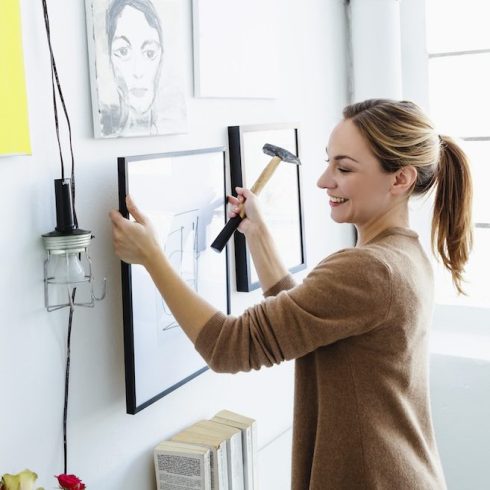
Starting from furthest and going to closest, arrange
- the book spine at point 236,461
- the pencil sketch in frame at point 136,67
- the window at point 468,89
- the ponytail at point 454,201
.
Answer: the window at point 468,89
the book spine at point 236,461
the ponytail at point 454,201
the pencil sketch in frame at point 136,67

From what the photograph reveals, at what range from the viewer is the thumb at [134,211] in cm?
124

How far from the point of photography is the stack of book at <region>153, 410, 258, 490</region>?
1.39 meters

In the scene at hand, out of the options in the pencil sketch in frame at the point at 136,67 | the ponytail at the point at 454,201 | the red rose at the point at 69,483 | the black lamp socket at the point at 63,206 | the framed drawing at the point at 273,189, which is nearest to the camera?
the red rose at the point at 69,483

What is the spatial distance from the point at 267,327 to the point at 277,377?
0.78 meters

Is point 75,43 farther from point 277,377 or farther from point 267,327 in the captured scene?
point 277,377

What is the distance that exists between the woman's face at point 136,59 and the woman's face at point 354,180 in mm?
339

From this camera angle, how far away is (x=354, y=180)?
1.25 m

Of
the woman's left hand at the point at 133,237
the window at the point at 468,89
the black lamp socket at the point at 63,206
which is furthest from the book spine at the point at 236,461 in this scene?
the window at the point at 468,89

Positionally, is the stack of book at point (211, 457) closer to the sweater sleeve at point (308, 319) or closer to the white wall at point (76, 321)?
the white wall at point (76, 321)

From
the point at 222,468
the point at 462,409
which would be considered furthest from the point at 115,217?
the point at 462,409

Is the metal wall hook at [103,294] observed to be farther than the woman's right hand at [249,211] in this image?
No

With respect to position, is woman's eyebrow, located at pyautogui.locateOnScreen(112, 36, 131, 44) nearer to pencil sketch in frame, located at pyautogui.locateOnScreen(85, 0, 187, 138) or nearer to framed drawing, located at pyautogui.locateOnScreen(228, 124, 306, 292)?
pencil sketch in frame, located at pyautogui.locateOnScreen(85, 0, 187, 138)

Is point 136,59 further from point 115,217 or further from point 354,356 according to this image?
point 354,356

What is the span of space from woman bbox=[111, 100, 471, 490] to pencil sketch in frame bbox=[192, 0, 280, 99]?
0.36 meters
